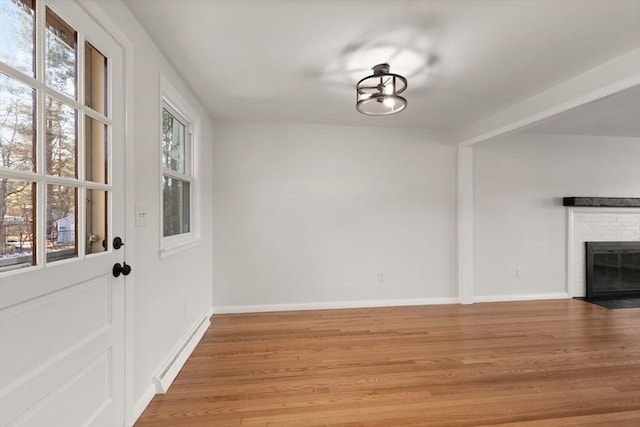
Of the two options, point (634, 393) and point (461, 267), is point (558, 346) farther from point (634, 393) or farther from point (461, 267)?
point (461, 267)

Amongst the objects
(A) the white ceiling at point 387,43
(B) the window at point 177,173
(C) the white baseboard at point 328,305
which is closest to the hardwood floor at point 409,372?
(C) the white baseboard at point 328,305

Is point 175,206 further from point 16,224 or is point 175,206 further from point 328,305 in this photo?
point 328,305

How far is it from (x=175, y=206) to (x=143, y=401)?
150 centimetres

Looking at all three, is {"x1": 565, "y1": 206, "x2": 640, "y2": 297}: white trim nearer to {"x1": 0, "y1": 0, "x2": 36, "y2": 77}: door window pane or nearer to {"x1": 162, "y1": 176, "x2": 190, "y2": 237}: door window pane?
{"x1": 162, "y1": 176, "x2": 190, "y2": 237}: door window pane

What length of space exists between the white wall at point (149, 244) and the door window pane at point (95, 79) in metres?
0.22

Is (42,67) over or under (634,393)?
over

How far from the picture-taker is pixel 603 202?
4125 millimetres

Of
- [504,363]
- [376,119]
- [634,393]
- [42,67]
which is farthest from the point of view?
[376,119]

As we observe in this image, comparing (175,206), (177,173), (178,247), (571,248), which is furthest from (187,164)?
(571,248)

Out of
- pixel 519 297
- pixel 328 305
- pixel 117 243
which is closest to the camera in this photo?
pixel 117 243

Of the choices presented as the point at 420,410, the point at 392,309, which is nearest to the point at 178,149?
the point at 420,410

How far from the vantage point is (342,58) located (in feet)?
6.97

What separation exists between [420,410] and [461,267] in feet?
8.35

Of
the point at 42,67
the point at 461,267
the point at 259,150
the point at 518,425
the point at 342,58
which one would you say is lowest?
the point at 518,425
